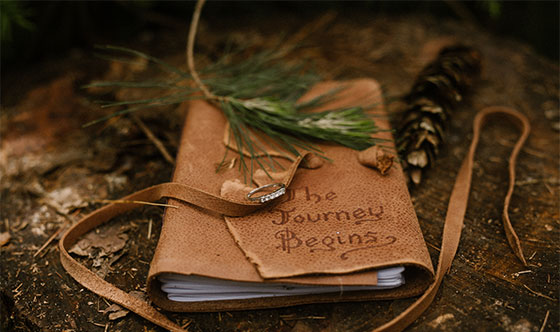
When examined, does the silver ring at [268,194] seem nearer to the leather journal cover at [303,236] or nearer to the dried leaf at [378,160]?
the leather journal cover at [303,236]

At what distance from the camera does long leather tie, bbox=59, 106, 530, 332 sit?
1.14m

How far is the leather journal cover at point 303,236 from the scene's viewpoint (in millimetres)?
1102

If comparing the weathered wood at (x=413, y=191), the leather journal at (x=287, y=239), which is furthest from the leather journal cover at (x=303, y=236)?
the weathered wood at (x=413, y=191)

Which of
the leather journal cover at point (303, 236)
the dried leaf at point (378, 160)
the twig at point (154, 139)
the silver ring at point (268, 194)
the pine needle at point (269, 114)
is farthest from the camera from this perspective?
the twig at point (154, 139)

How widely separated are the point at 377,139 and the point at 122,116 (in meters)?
1.05

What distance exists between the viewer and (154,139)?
5.62ft

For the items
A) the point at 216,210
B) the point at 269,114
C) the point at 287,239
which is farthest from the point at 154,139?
the point at 287,239

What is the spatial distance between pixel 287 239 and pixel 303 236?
1.7 inches

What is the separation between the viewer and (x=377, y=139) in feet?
4.72

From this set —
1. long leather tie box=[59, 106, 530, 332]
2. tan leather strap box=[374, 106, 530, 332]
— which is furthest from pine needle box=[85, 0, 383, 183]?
tan leather strap box=[374, 106, 530, 332]

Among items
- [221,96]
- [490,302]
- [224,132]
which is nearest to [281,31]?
[221,96]

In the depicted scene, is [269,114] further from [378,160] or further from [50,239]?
[50,239]

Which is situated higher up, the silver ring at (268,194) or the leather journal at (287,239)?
the silver ring at (268,194)

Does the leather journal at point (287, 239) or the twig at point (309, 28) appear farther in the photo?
the twig at point (309, 28)
